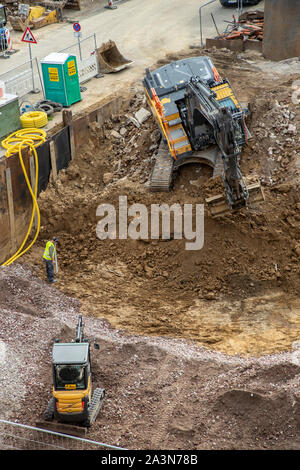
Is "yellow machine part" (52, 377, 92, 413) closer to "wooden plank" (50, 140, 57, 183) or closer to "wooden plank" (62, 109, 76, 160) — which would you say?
"wooden plank" (50, 140, 57, 183)

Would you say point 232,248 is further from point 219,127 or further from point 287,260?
point 219,127

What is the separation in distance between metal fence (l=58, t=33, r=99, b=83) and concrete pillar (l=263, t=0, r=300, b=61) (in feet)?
20.1

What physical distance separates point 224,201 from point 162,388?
17.0ft

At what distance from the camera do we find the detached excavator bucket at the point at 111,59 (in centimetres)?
2534

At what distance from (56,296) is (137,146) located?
5.96 metres

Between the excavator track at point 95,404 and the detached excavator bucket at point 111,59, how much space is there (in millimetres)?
14814

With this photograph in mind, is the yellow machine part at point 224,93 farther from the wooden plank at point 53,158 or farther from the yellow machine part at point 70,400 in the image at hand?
the yellow machine part at point 70,400

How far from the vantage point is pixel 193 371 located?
566 inches

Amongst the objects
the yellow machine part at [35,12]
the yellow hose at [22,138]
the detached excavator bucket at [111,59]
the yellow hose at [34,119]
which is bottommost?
the yellow hose at [22,138]

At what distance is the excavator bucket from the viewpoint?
1650 cm

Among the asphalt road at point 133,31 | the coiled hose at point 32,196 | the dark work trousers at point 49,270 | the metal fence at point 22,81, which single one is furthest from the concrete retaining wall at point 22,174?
the metal fence at point 22,81

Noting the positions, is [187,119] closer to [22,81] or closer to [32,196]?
[32,196]

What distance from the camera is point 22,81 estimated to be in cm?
2369
